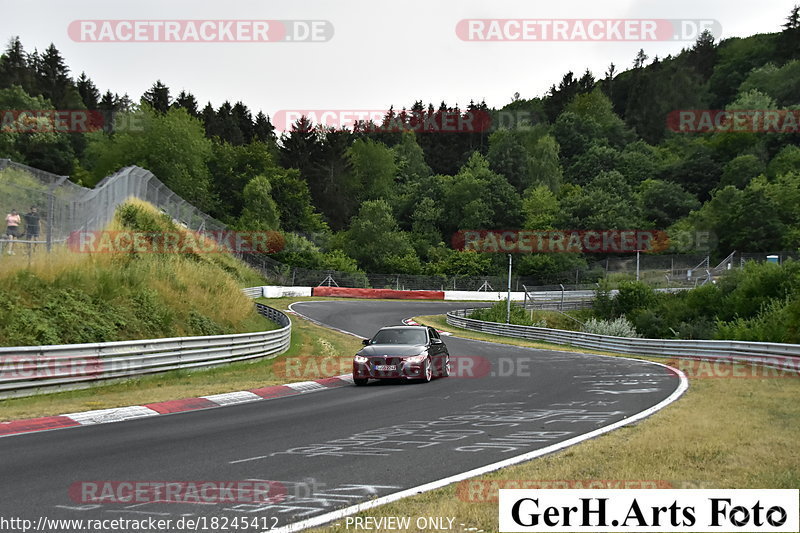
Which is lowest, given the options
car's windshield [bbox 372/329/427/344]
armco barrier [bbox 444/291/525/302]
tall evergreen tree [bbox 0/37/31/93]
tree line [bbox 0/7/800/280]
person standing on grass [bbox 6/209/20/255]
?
armco barrier [bbox 444/291/525/302]

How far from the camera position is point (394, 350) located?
17078 millimetres

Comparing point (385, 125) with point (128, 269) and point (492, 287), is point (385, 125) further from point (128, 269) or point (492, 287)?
point (128, 269)

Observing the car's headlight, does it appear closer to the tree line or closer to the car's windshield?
the car's windshield

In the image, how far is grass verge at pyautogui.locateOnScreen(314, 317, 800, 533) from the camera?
571cm

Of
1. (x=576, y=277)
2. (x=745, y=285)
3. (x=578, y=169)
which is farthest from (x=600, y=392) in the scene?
(x=578, y=169)

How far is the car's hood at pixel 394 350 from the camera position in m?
16.9

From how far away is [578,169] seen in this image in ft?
401

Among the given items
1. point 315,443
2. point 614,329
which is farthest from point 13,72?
point 315,443

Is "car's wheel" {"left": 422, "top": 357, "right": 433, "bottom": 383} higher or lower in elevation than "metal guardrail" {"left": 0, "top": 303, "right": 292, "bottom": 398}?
lower

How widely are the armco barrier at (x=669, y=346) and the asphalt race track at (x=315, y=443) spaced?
6383 millimetres

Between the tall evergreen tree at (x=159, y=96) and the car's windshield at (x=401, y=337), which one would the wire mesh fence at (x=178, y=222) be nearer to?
the car's windshield at (x=401, y=337)

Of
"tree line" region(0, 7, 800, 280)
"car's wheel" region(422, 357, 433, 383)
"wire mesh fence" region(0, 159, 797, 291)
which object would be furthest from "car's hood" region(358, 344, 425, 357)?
"tree line" region(0, 7, 800, 280)

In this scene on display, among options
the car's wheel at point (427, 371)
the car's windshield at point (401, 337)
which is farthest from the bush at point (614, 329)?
the car's wheel at point (427, 371)

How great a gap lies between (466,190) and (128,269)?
3192 inches
